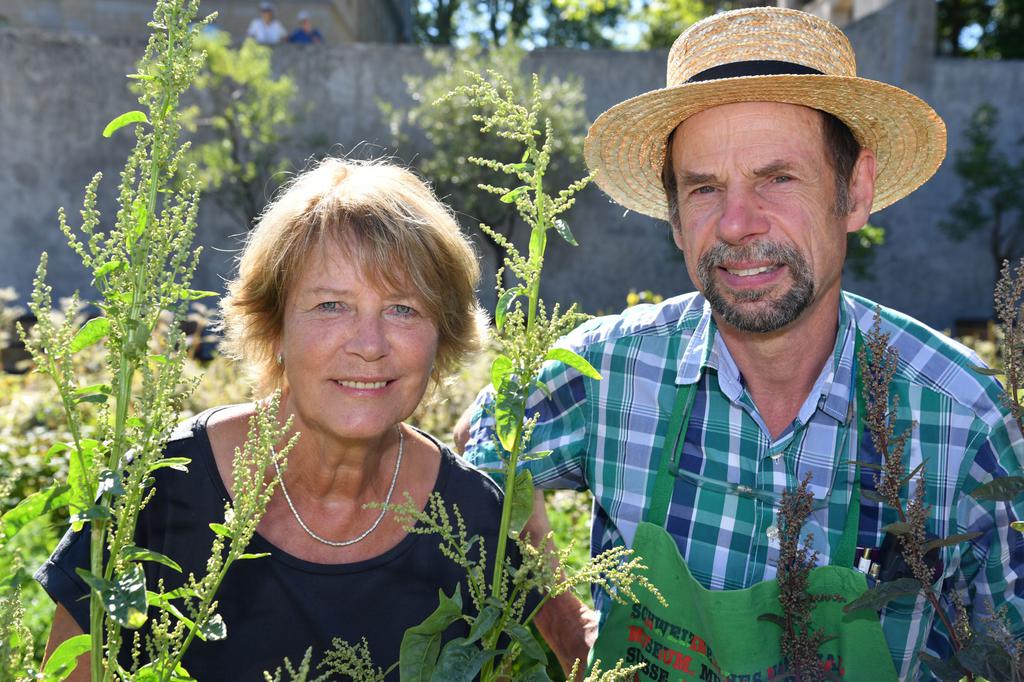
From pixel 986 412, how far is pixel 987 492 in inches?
40.7

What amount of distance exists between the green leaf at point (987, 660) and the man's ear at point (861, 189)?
142 cm

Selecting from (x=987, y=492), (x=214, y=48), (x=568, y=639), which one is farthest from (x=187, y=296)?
(x=214, y=48)

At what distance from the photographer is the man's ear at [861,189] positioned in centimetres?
242

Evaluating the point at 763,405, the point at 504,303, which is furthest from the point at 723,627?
the point at 504,303

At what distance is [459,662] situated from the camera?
1.04 meters

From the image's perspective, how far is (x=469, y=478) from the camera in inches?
94.4

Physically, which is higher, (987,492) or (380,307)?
(380,307)

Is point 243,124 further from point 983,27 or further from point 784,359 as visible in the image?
point 983,27

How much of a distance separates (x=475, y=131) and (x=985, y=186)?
800 cm

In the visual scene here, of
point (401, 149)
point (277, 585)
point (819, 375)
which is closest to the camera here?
point (277, 585)

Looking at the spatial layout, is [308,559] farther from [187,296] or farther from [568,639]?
[187,296]

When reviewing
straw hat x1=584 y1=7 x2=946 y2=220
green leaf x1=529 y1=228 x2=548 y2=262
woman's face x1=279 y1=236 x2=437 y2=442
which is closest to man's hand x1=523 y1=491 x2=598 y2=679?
woman's face x1=279 y1=236 x2=437 y2=442

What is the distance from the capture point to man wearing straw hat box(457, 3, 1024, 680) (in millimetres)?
2037

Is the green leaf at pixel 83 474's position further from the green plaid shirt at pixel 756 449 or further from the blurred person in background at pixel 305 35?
the blurred person in background at pixel 305 35
